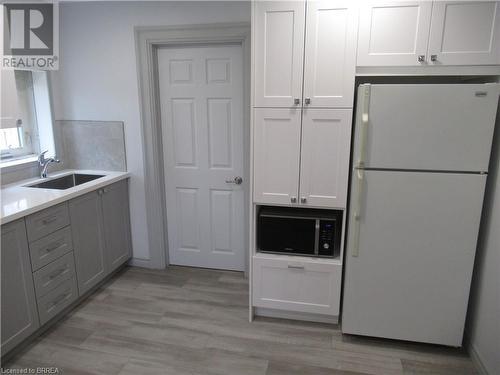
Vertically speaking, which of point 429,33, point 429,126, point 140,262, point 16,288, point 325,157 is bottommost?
point 140,262

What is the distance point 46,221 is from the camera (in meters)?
2.38

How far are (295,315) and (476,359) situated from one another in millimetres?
1181

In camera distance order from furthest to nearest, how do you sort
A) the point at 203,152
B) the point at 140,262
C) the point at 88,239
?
the point at 140,262 < the point at 203,152 < the point at 88,239

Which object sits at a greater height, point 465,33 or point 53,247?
point 465,33

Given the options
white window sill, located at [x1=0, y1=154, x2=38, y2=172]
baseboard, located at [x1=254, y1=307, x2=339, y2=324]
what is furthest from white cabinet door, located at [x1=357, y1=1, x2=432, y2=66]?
white window sill, located at [x1=0, y1=154, x2=38, y2=172]

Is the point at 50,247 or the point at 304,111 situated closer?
the point at 304,111

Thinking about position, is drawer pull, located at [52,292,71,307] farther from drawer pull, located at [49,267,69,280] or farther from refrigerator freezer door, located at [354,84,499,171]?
refrigerator freezer door, located at [354,84,499,171]

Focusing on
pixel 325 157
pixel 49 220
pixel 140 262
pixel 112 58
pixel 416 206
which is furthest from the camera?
pixel 140 262

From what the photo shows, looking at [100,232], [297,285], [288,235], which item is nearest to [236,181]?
[288,235]

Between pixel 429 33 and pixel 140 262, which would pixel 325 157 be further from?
pixel 140 262

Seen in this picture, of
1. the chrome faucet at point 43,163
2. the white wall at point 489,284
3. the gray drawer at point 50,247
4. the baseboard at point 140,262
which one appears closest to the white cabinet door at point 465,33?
the white wall at point 489,284

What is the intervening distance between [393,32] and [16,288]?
2.77 m

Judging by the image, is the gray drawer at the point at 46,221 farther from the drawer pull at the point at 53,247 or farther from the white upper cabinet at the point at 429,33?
the white upper cabinet at the point at 429,33

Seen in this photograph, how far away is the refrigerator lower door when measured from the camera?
2.13 meters
